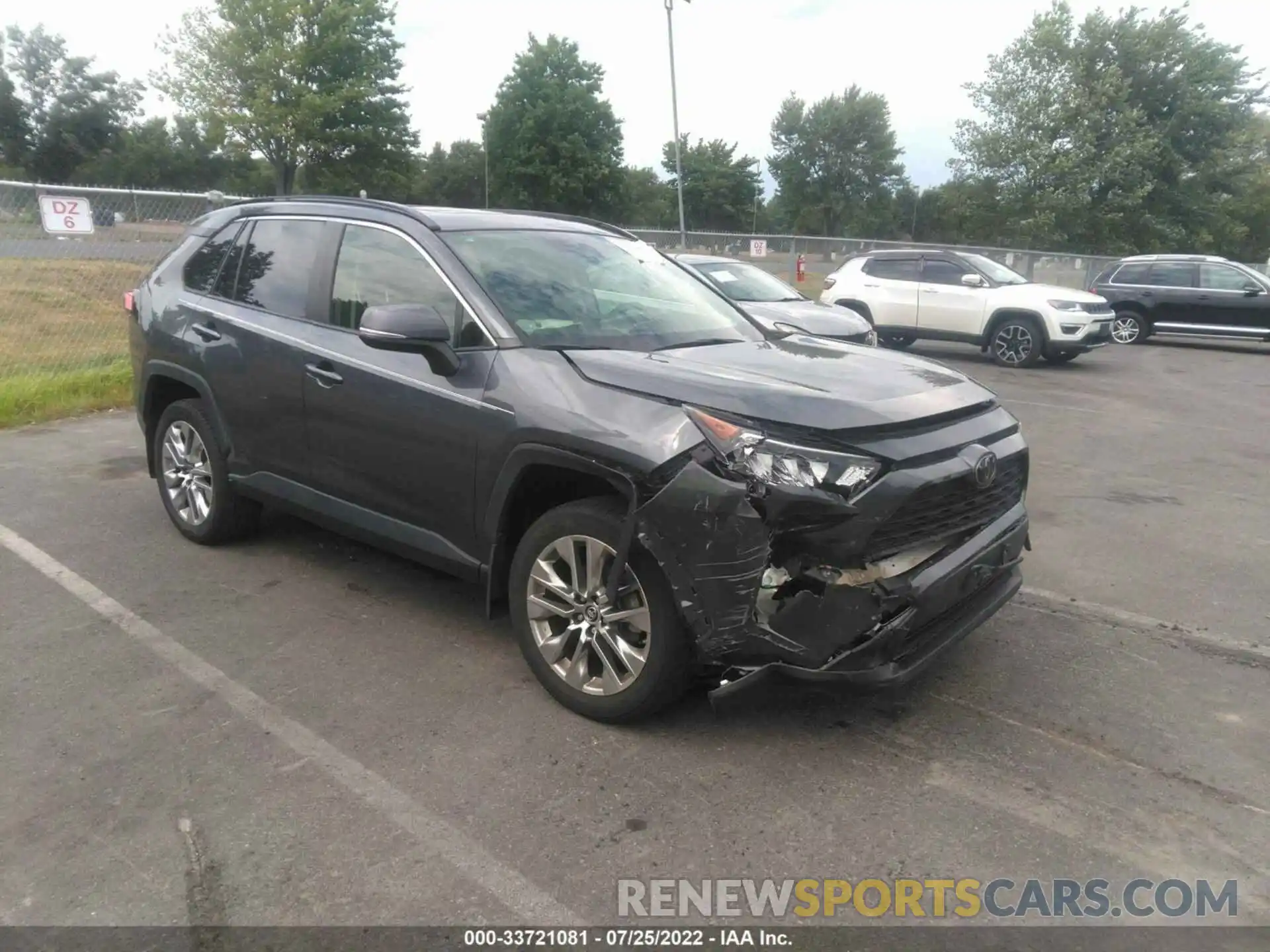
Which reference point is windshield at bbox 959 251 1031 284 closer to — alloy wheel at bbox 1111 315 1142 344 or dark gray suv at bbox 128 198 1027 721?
alloy wheel at bbox 1111 315 1142 344

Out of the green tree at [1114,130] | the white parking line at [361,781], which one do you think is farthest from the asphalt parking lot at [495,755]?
the green tree at [1114,130]

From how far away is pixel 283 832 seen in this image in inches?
110

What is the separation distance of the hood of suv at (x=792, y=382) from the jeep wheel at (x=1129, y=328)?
16.2m

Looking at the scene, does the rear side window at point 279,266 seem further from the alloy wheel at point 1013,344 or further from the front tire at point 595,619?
the alloy wheel at point 1013,344

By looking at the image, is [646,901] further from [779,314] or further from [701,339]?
[779,314]

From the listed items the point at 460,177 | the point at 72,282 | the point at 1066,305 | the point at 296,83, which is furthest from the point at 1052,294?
the point at 460,177

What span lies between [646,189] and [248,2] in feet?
112

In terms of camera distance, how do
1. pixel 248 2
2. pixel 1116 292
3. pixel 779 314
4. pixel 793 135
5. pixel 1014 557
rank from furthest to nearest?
pixel 793 135 < pixel 248 2 < pixel 1116 292 < pixel 779 314 < pixel 1014 557

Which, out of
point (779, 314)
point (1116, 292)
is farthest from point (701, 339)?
point (1116, 292)

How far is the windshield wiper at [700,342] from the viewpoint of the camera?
3.82 metres

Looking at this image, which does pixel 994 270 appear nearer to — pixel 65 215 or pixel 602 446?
pixel 65 215

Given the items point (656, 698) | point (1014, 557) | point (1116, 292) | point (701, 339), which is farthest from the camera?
point (1116, 292)

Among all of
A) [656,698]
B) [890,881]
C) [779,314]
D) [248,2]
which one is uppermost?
[248,2]

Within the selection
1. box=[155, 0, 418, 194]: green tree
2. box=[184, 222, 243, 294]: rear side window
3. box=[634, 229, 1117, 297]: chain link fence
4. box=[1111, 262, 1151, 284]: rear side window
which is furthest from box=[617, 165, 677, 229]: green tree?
box=[184, 222, 243, 294]: rear side window
